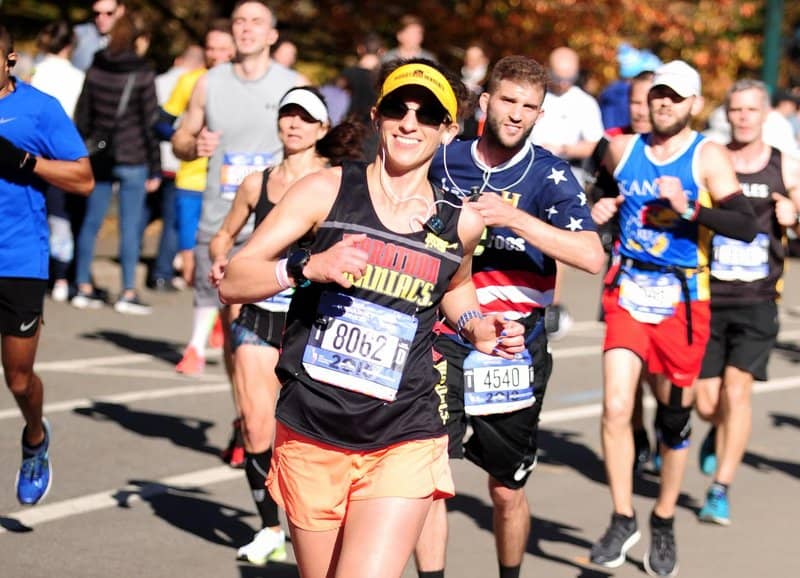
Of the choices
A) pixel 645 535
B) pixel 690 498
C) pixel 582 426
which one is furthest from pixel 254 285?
pixel 582 426

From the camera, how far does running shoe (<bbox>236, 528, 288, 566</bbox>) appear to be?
6.84 m

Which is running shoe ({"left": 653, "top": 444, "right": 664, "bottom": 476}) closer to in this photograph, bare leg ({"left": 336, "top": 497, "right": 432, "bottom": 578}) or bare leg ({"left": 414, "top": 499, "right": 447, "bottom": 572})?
bare leg ({"left": 414, "top": 499, "right": 447, "bottom": 572})

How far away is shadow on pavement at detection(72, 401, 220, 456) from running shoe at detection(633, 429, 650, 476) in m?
2.40

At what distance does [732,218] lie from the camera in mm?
7168

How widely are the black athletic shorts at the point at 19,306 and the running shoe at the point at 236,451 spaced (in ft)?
5.68

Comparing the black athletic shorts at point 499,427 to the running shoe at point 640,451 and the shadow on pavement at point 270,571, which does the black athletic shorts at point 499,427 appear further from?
the running shoe at point 640,451

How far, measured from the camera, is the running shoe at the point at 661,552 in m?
7.07

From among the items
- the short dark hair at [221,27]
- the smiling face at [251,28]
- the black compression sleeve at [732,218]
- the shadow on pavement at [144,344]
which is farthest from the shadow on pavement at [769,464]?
the short dark hair at [221,27]

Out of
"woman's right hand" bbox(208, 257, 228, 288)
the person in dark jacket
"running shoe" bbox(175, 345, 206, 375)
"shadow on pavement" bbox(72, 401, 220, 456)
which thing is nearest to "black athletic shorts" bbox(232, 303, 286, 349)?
"woman's right hand" bbox(208, 257, 228, 288)

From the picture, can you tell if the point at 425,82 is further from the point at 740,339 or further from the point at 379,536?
the point at 740,339

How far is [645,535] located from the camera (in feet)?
25.7

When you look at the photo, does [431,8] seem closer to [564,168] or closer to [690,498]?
[690,498]

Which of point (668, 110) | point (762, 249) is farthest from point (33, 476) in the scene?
point (762, 249)

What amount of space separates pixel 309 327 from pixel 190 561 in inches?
93.7
